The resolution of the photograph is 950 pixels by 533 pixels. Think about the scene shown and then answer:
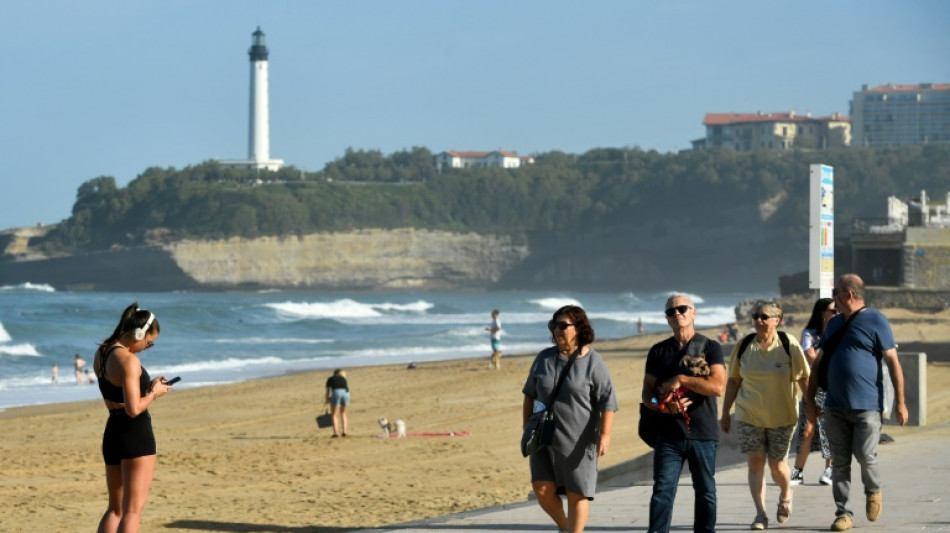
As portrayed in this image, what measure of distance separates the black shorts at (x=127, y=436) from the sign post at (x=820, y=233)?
23.9 ft

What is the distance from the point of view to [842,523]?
7660mm

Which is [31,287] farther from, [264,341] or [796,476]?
[796,476]

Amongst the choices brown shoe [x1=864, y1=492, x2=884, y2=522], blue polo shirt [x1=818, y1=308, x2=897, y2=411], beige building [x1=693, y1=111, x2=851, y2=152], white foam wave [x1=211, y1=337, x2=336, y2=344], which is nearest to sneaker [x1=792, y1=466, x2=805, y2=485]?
brown shoe [x1=864, y1=492, x2=884, y2=522]

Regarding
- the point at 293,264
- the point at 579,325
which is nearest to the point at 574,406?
the point at 579,325

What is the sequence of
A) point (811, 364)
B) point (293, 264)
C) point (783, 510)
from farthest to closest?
1. point (293, 264)
2. point (811, 364)
3. point (783, 510)

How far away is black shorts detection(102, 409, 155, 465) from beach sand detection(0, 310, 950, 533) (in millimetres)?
3648

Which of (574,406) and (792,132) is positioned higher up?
(792,132)

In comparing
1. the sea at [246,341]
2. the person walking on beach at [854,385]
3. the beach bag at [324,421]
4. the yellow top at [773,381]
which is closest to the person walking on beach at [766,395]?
the yellow top at [773,381]

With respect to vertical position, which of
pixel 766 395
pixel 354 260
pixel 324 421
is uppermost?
pixel 354 260

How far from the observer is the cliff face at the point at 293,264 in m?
147

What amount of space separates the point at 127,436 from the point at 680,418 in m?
2.68

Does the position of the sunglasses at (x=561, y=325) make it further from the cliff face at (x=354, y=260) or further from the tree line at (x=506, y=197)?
the tree line at (x=506, y=197)

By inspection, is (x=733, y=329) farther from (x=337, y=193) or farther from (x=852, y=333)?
(x=337, y=193)

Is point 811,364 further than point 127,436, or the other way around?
point 811,364
